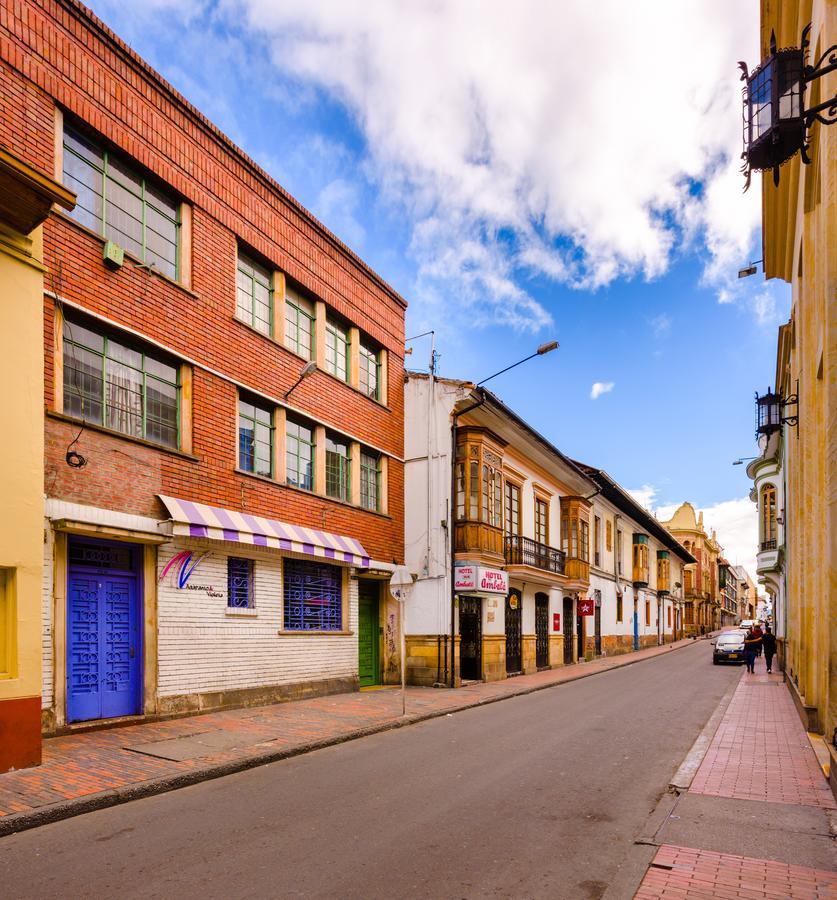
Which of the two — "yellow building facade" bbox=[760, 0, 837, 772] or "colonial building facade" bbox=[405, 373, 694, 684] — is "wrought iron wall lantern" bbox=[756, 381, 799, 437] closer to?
"yellow building facade" bbox=[760, 0, 837, 772]

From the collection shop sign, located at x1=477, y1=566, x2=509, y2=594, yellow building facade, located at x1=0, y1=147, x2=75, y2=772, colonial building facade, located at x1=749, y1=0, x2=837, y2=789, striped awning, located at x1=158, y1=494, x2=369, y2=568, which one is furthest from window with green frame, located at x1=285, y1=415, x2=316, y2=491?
colonial building facade, located at x1=749, y1=0, x2=837, y2=789

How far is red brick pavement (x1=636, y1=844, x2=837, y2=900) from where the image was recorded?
4.83 metres

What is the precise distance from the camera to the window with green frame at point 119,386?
1063 centimetres

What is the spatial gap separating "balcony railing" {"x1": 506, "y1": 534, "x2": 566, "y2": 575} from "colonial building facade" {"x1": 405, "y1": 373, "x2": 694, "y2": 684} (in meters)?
0.05

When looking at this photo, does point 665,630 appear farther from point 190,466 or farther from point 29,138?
point 29,138

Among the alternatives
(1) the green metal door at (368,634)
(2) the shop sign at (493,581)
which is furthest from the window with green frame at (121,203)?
(2) the shop sign at (493,581)

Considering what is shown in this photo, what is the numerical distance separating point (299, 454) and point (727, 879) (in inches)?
468

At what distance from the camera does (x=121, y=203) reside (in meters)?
11.7

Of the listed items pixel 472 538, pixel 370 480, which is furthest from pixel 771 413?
pixel 370 480

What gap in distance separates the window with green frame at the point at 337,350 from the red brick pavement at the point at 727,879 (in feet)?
42.6

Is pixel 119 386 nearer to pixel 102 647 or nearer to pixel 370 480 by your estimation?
pixel 102 647

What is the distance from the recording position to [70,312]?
10547mm

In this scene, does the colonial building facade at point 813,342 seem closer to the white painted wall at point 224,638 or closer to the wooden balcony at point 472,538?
the wooden balcony at point 472,538

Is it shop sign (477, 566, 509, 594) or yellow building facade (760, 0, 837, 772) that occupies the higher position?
yellow building facade (760, 0, 837, 772)
